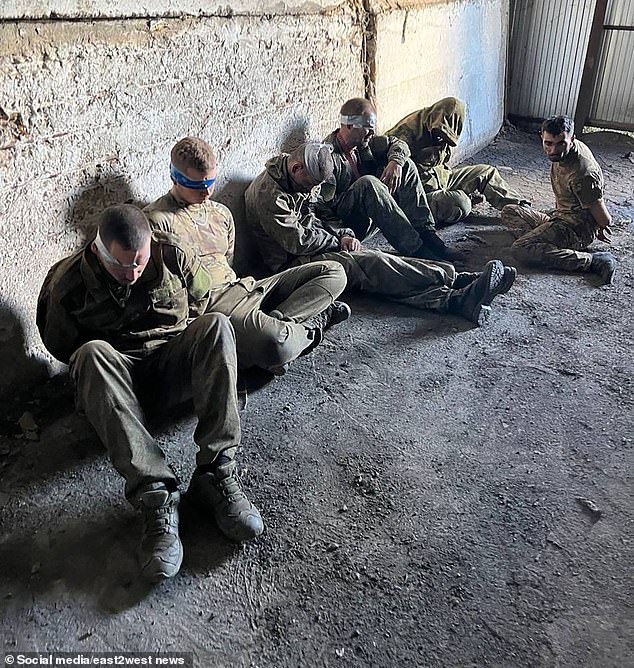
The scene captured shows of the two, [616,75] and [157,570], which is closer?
[157,570]

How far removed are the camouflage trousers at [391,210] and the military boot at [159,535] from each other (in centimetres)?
240

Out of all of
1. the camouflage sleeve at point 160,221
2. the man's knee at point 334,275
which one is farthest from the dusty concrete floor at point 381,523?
the camouflage sleeve at point 160,221

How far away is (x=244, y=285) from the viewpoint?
10.5ft

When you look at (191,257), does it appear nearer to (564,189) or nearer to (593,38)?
(564,189)

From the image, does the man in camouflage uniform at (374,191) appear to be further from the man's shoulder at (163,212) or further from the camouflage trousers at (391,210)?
the man's shoulder at (163,212)

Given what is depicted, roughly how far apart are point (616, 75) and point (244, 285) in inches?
217

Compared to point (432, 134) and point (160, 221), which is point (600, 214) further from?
point (160, 221)

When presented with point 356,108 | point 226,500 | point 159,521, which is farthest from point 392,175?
point 159,521

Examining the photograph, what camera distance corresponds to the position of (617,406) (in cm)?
294

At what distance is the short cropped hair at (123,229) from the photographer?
7.22 feet

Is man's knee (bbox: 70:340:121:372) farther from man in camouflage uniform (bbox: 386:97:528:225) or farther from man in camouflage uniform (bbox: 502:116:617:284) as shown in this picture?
man in camouflage uniform (bbox: 386:97:528:225)

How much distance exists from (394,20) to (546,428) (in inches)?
132

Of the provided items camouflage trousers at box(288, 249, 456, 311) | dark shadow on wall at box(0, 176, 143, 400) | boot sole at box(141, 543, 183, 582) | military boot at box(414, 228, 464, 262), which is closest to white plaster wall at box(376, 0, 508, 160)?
military boot at box(414, 228, 464, 262)

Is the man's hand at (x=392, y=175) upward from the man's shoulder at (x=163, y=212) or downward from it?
downward
